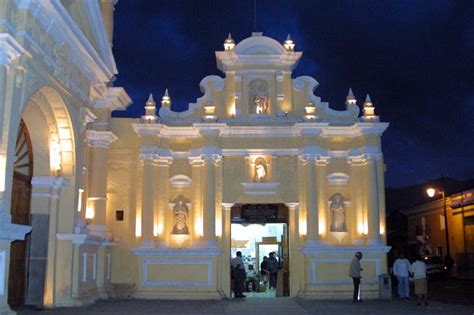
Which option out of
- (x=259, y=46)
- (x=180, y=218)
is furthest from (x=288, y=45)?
(x=180, y=218)

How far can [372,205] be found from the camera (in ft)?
66.6

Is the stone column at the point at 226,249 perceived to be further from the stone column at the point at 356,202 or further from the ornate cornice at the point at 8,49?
the ornate cornice at the point at 8,49

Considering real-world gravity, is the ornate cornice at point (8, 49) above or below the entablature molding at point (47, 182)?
above

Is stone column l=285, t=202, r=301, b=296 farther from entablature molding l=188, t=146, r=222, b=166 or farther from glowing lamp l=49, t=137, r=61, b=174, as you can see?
glowing lamp l=49, t=137, r=61, b=174

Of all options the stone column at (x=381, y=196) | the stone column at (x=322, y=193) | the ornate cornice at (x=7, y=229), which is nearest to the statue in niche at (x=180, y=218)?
the stone column at (x=322, y=193)

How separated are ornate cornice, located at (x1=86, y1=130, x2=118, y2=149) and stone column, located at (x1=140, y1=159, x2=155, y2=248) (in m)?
1.69

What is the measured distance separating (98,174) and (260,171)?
5.65 metres

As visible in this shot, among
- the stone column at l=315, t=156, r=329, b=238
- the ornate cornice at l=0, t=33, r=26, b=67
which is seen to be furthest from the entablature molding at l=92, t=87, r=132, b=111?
the ornate cornice at l=0, t=33, r=26, b=67

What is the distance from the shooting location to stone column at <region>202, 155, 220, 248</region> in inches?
789

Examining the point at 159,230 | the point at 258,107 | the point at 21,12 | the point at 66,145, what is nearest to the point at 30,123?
the point at 66,145

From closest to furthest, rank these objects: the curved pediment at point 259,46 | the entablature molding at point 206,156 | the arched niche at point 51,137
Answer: the arched niche at point 51,137 → the entablature molding at point 206,156 → the curved pediment at point 259,46

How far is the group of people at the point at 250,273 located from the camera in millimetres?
20469

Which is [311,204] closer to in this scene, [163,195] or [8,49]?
[163,195]

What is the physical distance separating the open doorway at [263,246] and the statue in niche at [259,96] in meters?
3.50
